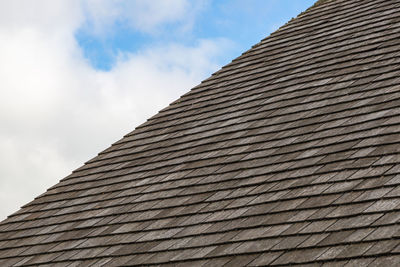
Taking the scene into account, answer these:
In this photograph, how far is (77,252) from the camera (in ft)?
22.6

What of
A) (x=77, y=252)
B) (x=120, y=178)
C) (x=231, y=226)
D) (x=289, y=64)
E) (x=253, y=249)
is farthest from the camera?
(x=289, y=64)

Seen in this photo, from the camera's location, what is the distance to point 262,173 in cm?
637

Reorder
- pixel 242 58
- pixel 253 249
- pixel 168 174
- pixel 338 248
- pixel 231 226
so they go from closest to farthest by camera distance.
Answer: pixel 338 248
pixel 253 249
pixel 231 226
pixel 168 174
pixel 242 58

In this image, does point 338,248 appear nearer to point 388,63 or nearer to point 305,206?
point 305,206

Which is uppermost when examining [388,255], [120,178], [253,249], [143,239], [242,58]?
[242,58]

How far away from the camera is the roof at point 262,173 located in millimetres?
5102

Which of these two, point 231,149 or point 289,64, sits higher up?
point 289,64

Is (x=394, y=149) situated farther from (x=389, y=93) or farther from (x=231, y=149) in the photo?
(x=231, y=149)

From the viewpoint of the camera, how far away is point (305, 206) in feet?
17.8

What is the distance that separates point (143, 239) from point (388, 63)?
316 cm

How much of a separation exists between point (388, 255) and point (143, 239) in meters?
2.77

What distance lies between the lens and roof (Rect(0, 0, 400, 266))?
5.10 m

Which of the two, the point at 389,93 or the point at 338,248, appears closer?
the point at 338,248

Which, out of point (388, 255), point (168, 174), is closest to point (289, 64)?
point (168, 174)
